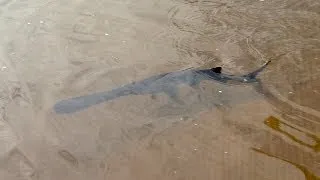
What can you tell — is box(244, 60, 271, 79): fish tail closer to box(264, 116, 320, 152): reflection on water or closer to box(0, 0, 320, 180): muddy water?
box(0, 0, 320, 180): muddy water

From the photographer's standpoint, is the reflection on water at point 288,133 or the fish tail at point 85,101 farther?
the fish tail at point 85,101

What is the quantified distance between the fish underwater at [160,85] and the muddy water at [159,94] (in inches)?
1.3

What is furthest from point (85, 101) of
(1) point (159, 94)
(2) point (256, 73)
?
(2) point (256, 73)

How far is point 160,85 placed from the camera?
285 cm

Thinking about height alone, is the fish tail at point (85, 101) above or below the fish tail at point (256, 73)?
below

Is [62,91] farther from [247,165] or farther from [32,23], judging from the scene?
[247,165]

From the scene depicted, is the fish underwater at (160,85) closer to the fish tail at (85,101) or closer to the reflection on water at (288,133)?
the fish tail at (85,101)

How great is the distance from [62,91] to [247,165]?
1077 mm

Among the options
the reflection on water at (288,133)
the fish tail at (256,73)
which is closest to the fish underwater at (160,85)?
the fish tail at (256,73)

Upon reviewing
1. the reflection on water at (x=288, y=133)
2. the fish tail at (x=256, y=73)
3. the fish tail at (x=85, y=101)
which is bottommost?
the fish tail at (x=85, y=101)

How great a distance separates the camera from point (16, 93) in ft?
9.26

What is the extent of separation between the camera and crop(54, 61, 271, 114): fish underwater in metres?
2.73

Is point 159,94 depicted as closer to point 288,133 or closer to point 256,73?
point 256,73

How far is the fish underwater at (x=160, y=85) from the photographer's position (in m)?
2.73
